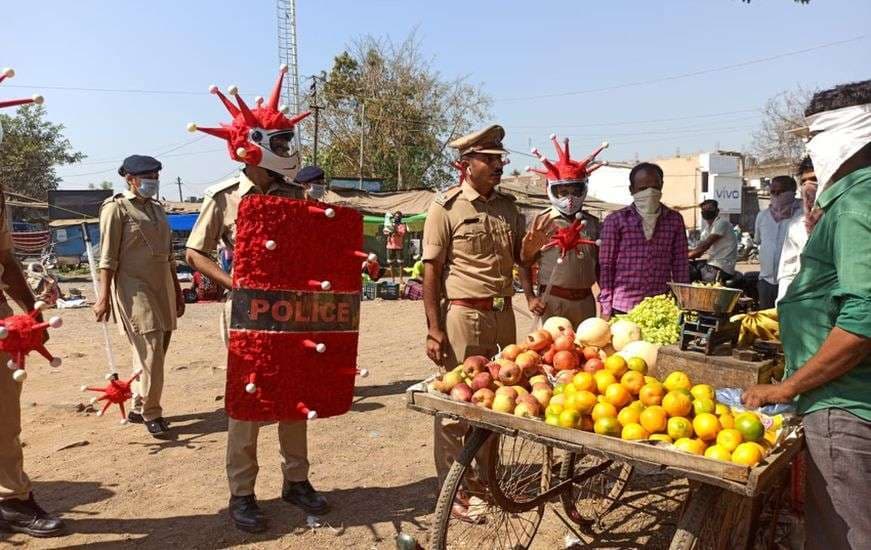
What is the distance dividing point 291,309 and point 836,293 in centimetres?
248

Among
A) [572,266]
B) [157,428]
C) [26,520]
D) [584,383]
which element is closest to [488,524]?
[584,383]

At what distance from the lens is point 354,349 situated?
3590mm

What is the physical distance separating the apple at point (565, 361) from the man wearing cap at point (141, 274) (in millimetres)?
3726

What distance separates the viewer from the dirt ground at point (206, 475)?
12.1 ft

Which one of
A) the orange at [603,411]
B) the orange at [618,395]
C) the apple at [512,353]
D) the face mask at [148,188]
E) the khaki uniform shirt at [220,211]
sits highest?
the face mask at [148,188]

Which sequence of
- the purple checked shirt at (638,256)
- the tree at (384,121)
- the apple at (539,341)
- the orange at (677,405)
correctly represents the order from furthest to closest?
the tree at (384,121) < the purple checked shirt at (638,256) < the apple at (539,341) < the orange at (677,405)

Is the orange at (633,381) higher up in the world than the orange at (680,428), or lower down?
higher up

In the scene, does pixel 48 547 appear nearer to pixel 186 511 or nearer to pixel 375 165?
Answer: pixel 186 511

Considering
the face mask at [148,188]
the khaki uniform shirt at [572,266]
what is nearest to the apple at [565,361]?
the khaki uniform shirt at [572,266]

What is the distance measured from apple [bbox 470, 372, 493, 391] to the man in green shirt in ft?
3.83

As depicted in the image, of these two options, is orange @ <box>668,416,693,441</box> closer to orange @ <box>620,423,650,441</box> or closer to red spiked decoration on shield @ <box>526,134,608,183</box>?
orange @ <box>620,423,650,441</box>

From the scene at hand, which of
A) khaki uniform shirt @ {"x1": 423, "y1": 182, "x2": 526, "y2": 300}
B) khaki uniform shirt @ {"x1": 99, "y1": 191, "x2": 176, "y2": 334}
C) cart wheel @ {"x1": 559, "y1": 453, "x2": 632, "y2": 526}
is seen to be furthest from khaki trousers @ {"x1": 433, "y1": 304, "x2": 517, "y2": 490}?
khaki uniform shirt @ {"x1": 99, "y1": 191, "x2": 176, "y2": 334}

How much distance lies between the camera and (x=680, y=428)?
2.35 m

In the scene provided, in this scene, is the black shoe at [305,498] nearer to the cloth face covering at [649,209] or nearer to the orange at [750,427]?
the orange at [750,427]
